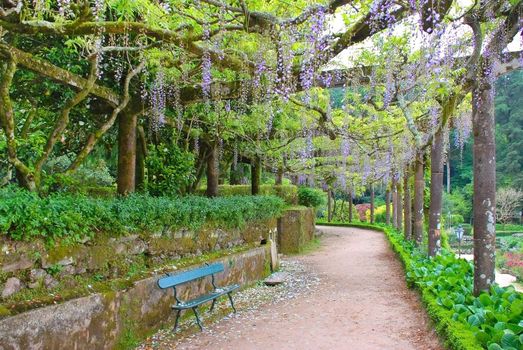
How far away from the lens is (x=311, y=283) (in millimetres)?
8141

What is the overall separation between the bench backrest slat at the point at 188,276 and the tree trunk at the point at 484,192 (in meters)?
3.18

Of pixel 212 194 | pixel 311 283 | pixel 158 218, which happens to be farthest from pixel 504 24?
pixel 212 194

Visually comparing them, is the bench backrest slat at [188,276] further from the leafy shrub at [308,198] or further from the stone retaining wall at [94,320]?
the leafy shrub at [308,198]

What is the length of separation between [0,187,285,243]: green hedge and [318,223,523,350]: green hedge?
3.22 m

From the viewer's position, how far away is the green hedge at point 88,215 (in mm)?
3482

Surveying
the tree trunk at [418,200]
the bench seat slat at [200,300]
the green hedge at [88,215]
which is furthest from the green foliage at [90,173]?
the tree trunk at [418,200]

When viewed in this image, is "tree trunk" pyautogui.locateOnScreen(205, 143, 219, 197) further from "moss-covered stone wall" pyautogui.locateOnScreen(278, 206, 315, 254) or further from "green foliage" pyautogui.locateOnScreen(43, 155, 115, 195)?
"moss-covered stone wall" pyautogui.locateOnScreen(278, 206, 315, 254)

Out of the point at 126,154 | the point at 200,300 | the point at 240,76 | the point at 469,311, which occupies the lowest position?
the point at 200,300

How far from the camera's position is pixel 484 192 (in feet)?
14.0

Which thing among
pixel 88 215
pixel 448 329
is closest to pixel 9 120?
pixel 88 215

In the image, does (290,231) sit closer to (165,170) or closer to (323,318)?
(165,170)

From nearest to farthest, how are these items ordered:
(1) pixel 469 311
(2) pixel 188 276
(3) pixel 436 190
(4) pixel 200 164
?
(1) pixel 469 311 < (2) pixel 188 276 < (3) pixel 436 190 < (4) pixel 200 164

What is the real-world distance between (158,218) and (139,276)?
794 mm

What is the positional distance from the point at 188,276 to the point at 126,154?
229 cm
